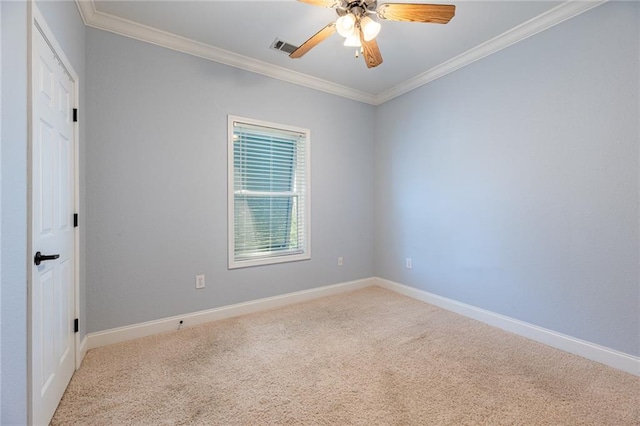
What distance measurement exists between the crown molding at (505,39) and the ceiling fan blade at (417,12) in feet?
4.02

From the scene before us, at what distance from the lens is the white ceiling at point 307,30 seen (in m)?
2.13

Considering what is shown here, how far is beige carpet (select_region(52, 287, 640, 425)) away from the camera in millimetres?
1499

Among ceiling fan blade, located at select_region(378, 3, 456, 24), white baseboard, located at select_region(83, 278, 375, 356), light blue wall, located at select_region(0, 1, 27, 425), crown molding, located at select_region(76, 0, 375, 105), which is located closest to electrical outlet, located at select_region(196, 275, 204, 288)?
white baseboard, located at select_region(83, 278, 375, 356)

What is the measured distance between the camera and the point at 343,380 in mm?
1799

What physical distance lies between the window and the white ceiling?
0.70 metres

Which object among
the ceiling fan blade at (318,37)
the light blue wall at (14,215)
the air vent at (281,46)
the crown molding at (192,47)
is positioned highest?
the air vent at (281,46)

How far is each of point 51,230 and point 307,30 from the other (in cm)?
241

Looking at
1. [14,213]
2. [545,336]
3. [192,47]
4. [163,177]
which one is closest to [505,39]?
[545,336]

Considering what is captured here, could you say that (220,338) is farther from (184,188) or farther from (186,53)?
(186,53)

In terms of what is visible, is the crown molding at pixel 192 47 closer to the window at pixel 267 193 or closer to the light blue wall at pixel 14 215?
the window at pixel 267 193

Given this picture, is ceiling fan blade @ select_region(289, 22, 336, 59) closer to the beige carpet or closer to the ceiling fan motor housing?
the ceiling fan motor housing

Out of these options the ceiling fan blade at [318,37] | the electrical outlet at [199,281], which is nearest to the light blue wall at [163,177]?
the electrical outlet at [199,281]

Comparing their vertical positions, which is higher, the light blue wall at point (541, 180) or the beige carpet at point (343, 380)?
the light blue wall at point (541, 180)

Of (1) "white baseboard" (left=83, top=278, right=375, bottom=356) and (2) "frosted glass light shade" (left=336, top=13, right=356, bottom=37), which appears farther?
(1) "white baseboard" (left=83, top=278, right=375, bottom=356)
